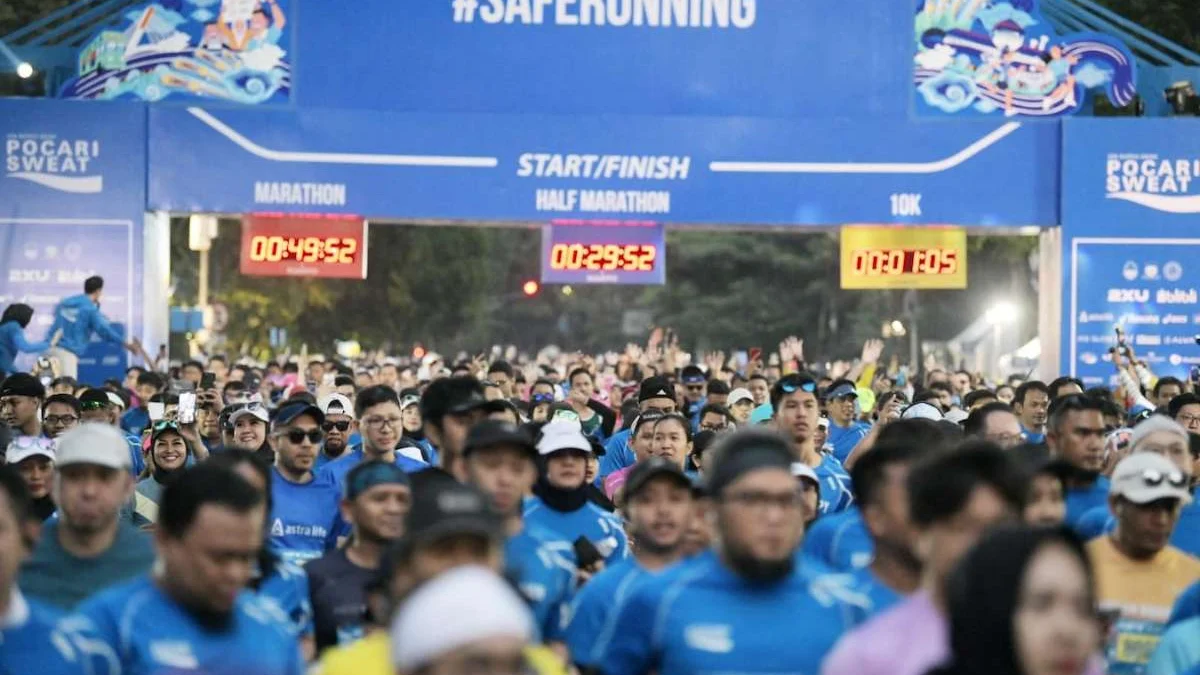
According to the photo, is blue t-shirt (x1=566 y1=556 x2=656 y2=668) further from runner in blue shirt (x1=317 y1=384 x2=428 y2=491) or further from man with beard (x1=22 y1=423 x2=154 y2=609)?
runner in blue shirt (x1=317 y1=384 x2=428 y2=491)

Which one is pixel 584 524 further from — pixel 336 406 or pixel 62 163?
pixel 62 163

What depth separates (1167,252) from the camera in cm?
2473

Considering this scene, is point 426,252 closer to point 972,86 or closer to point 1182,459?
point 972,86

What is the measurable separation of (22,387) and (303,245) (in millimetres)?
10218

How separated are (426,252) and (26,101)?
3770cm

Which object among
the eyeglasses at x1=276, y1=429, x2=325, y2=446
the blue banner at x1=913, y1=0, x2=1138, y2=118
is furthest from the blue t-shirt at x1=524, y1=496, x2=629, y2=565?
the blue banner at x1=913, y1=0, x2=1138, y2=118

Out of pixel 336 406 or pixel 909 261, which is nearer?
pixel 336 406

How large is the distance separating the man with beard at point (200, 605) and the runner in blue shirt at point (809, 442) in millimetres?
5427

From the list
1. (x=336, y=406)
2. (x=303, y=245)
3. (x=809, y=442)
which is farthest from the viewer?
(x=303, y=245)

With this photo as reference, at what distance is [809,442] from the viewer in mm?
12242

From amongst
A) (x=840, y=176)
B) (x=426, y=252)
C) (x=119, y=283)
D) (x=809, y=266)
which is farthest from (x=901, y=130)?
(x=809, y=266)

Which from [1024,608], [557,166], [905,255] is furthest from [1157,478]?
[905,255]

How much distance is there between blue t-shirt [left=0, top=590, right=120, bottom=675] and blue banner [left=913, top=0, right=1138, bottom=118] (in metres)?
19.7

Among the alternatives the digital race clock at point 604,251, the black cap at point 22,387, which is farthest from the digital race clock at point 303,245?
the black cap at point 22,387
